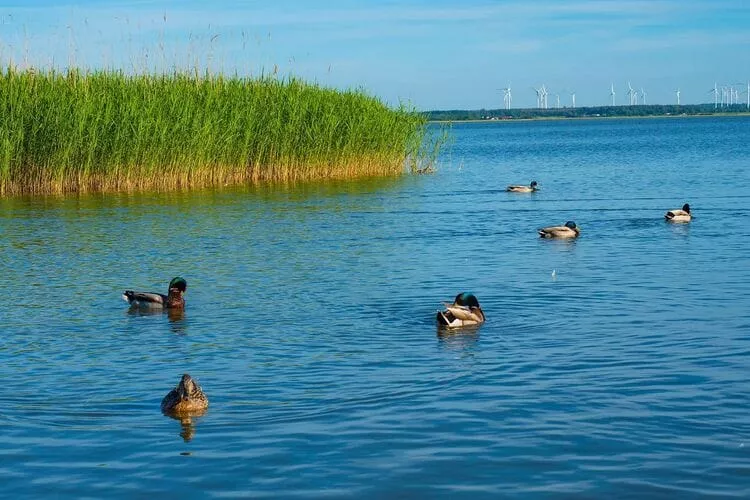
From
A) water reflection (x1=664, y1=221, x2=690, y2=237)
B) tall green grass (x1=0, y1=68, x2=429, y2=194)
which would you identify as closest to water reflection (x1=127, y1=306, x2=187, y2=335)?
water reflection (x1=664, y1=221, x2=690, y2=237)

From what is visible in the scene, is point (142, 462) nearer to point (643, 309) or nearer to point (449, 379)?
point (449, 379)

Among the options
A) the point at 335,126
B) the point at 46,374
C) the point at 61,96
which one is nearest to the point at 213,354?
the point at 46,374

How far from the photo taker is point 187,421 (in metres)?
10.2

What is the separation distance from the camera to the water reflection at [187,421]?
977cm

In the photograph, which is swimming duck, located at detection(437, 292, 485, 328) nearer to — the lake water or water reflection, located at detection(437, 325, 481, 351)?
water reflection, located at detection(437, 325, 481, 351)

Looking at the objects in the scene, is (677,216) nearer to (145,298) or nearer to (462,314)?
(462,314)

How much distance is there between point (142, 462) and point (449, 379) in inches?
144

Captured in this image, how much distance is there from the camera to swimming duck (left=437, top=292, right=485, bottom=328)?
1434 centimetres

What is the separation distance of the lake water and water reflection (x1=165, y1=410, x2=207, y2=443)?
4cm

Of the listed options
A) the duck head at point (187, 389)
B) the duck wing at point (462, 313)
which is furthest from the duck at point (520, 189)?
the duck head at point (187, 389)

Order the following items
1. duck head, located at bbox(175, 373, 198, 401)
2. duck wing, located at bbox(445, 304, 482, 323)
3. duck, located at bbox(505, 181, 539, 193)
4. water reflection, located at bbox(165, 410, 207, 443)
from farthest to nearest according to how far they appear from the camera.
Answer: duck, located at bbox(505, 181, 539, 193)
duck wing, located at bbox(445, 304, 482, 323)
duck head, located at bbox(175, 373, 198, 401)
water reflection, located at bbox(165, 410, 207, 443)

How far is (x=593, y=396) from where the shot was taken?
10773 mm

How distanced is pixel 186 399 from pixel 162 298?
6.25 m

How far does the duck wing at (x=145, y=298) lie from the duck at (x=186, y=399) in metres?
5.97
